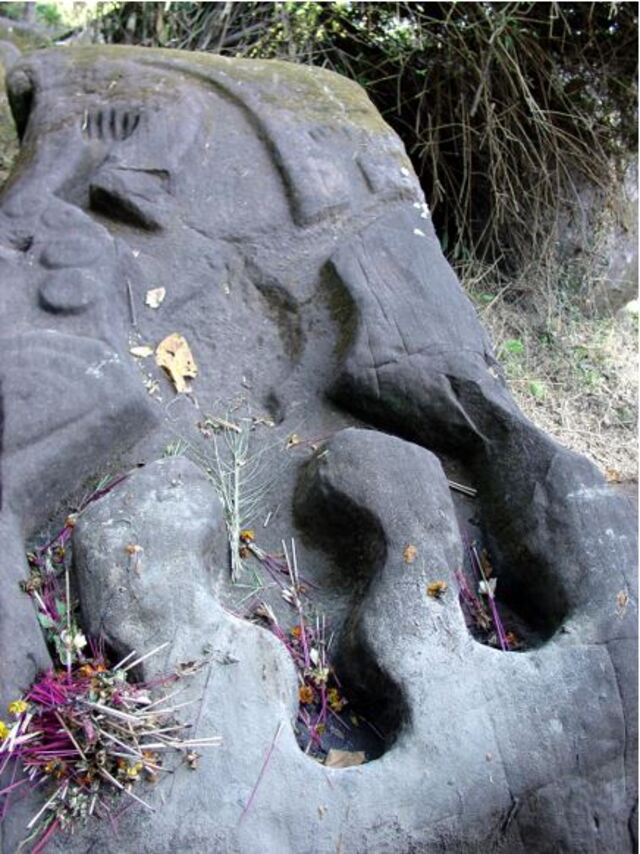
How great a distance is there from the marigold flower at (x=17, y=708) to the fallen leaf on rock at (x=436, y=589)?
0.75m

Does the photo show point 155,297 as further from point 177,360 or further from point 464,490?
point 464,490

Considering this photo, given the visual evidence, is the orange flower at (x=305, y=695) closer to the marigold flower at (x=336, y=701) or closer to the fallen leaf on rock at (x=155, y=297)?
the marigold flower at (x=336, y=701)

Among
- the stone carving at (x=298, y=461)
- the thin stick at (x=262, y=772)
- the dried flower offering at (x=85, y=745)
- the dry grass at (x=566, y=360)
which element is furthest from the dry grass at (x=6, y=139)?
the thin stick at (x=262, y=772)

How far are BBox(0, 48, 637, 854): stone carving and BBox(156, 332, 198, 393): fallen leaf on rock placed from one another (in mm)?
25

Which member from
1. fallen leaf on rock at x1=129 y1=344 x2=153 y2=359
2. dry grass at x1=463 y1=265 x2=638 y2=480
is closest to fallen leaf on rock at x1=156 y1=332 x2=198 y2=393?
fallen leaf on rock at x1=129 y1=344 x2=153 y2=359

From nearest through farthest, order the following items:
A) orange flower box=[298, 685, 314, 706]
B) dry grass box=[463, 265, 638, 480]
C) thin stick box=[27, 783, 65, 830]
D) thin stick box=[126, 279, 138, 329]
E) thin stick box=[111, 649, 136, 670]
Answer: thin stick box=[27, 783, 65, 830] < thin stick box=[111, 649, 136, 670] < orange flower box=[298, 685, 314, 706] < thin stick box=[126, 279, 138, 329] < dry grass box=[463, 265, 638, 480]

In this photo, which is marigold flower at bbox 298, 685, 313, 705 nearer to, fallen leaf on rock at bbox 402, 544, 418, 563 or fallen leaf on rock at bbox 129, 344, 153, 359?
fallen leaf on rock at bbox 402, 544, 418, 563

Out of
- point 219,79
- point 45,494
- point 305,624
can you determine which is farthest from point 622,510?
point 219,79

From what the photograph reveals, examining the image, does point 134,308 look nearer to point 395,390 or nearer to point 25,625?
point 395,390

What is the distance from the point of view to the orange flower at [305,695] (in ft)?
6.04

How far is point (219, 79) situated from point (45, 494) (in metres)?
1.49

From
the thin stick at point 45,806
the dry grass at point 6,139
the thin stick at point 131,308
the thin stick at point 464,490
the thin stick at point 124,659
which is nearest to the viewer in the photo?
the thin stick at point 45,806

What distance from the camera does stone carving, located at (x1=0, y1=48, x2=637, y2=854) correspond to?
1682mm

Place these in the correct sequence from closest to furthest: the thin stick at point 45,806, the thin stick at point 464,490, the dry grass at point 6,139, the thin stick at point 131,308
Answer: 1. the thin stick at point 45,806
2. the thin stick at point 464,490
3. the thin stick at point 131,308
4. the dry grass at point 6,139
